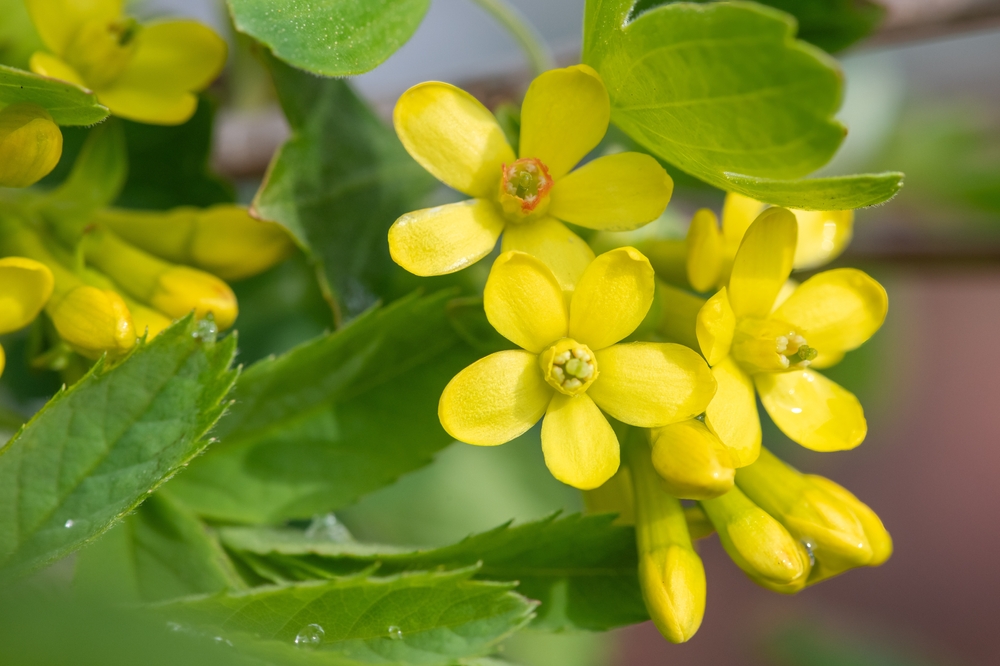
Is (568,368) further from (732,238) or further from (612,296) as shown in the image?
(732,238)

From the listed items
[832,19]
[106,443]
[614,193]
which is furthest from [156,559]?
[832,19]

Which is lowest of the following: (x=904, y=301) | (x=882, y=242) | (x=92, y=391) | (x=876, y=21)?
(x=904, y=301)

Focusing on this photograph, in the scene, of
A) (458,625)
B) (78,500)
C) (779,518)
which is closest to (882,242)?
(779,518)

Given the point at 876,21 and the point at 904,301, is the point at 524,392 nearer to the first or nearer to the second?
the point at 876,21

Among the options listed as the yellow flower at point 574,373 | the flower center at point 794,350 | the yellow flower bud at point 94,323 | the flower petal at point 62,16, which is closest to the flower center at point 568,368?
the yellow flower at point 574,373

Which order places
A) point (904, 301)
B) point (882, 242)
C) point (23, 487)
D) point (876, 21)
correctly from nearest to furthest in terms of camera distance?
point (23, 487) → point (876, 21) → point (882, 242) → point (904, 301)

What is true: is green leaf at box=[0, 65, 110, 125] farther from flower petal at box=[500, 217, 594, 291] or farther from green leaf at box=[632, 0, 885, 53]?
green leaf at box=[632, 0, 885, 53]
